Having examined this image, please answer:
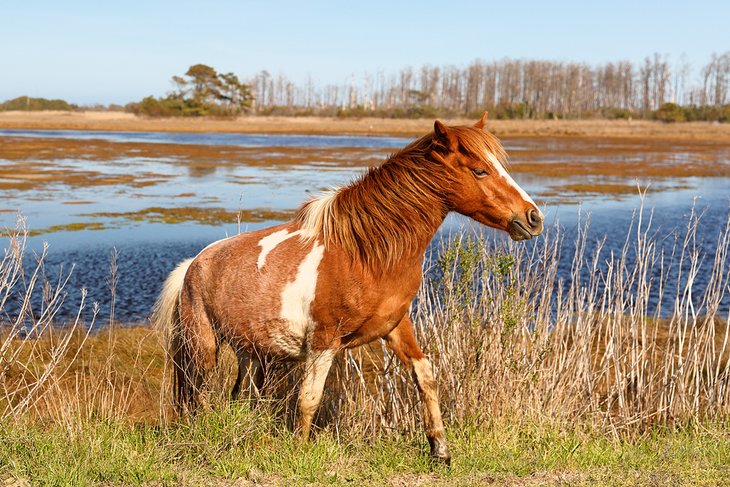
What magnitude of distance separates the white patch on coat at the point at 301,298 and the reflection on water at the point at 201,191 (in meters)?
0.72

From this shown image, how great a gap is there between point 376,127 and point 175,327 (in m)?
72.0

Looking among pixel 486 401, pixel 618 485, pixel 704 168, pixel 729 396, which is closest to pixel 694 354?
pixel 729 396

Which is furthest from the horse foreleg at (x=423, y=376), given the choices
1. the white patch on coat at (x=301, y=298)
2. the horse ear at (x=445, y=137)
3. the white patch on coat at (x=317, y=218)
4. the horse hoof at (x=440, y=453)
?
the horse ear at (x=445, y=137)

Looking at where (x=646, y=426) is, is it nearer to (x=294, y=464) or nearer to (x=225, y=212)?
(x=294, y=464)

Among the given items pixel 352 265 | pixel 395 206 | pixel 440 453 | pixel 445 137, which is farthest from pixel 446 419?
pixel 445 137

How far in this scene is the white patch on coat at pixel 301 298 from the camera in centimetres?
407

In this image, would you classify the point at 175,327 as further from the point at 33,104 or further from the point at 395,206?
the point at 33,104

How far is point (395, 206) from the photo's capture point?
13.6 feet

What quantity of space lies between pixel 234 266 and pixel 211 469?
3.82ft

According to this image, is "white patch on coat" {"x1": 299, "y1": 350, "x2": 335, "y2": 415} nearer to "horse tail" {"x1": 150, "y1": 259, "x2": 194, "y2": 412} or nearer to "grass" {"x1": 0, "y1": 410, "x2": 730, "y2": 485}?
"grass" {"x1": 0, "y1": 410, "x2": 730, "y2": 485}

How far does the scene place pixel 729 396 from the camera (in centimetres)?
593

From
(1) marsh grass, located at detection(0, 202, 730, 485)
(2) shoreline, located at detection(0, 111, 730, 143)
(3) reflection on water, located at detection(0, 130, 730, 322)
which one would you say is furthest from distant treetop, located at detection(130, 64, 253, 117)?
(1) marsh grass, located at detection(0, 202, 730, 485)

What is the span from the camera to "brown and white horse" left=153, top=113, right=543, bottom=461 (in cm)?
397

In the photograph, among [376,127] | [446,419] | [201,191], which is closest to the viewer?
[446,419]
